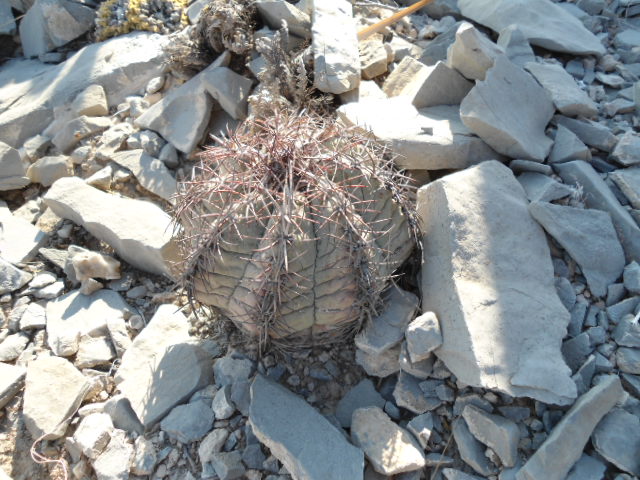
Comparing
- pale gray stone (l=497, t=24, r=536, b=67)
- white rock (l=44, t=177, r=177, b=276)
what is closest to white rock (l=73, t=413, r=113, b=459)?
white rock (l=44, t=177, r=177, b=276)

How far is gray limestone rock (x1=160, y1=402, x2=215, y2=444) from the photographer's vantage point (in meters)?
2.43

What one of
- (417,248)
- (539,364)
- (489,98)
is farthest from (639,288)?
(489,98)

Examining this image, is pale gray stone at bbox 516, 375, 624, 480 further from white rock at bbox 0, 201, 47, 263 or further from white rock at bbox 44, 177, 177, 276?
white rock at bbox 0, 201, 47, 263

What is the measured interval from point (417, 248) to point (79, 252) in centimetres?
204

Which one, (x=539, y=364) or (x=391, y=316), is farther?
(x=391, y=316)

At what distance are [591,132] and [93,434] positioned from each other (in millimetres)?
2988

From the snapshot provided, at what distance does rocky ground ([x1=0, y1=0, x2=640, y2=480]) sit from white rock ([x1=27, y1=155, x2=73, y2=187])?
0.02 meters

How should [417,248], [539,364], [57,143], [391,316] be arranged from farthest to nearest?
[57,143]
[417,248]
[391,316]
[539,364]

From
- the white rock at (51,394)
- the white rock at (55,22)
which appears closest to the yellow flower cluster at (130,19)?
the white rock at (55,22)

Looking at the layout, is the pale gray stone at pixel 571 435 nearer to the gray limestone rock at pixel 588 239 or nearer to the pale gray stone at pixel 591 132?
the gray limestone rock at pixel 588 239

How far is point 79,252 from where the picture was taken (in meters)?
3.32

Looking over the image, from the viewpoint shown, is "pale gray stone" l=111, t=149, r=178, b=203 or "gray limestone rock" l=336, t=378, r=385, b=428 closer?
"gray limestone rock" l=336, t=378, r=385, b=428

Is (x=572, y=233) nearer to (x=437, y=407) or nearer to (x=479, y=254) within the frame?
(x=479, y=254)

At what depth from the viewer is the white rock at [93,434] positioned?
96.6 inches
